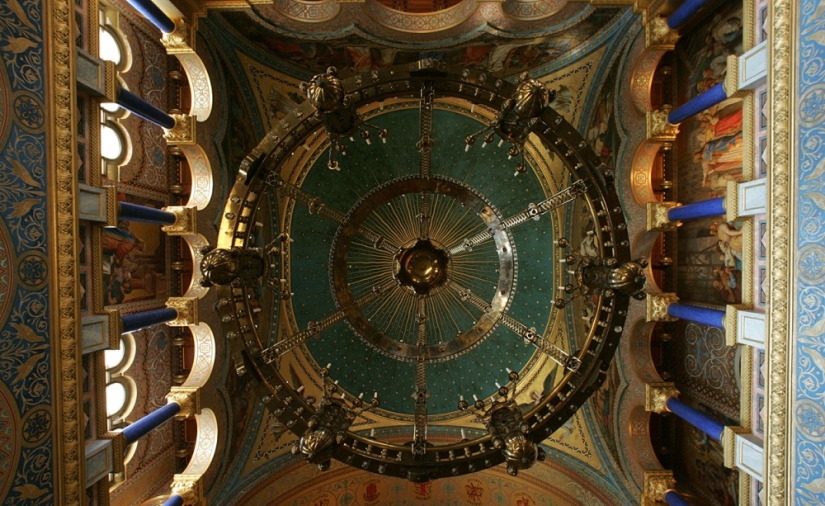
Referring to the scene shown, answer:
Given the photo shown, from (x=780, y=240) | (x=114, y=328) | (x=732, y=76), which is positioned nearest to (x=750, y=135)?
(x=732, y=76)

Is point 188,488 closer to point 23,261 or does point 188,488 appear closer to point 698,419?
point 23,261

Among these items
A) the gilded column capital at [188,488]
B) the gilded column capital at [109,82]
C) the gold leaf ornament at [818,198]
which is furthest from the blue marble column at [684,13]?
the gilded column capital at [188,488]

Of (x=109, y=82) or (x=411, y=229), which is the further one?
(x=411, y=229)

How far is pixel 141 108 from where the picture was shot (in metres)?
5.75

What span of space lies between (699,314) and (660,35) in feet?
14.6

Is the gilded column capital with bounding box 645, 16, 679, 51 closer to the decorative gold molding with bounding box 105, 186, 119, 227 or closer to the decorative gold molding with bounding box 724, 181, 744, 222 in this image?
the decorative gold molding with bounding box 724, 181, 744, 222

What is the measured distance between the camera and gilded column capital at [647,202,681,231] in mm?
6941

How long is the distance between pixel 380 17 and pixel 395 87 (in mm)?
3576

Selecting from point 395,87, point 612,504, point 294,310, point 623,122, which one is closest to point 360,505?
point 294,310

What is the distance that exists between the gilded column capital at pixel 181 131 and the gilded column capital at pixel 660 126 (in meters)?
7.55

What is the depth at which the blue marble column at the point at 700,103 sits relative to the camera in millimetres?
5730

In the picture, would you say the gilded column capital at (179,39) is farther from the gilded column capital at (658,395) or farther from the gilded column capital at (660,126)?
the gilded column capital at (658,395)

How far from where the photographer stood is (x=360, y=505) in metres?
9.18

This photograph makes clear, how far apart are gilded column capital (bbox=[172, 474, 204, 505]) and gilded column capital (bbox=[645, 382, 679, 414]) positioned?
7.91 meters
